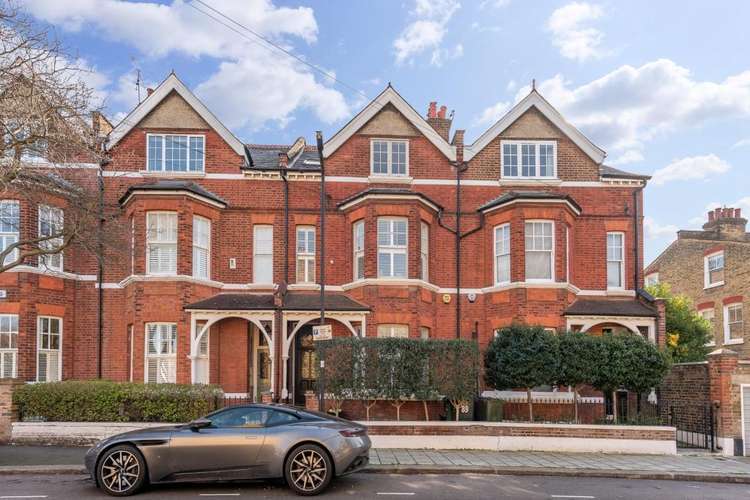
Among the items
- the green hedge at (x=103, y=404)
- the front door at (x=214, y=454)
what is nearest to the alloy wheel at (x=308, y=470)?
the front door at (x=214, y=454)

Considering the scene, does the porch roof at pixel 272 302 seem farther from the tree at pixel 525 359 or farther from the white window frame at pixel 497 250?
the tree at pixel 525 359

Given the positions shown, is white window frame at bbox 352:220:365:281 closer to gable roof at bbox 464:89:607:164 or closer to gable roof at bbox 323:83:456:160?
gable roof at bbox 323:83:456:160

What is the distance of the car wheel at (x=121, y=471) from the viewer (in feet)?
30.9

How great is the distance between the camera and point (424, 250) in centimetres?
1995

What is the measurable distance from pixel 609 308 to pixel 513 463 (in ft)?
28.3

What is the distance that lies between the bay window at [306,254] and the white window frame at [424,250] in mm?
3401

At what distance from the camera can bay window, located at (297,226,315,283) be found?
20094 mm

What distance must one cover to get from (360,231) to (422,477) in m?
9.76

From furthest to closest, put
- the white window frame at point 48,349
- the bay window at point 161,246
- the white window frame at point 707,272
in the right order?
the white window frame at point 707,272 → the bay window at point 161,246 → the white window frame at point 48,349

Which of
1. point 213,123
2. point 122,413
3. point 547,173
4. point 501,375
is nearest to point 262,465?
point 122,413

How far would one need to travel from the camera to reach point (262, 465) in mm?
9602

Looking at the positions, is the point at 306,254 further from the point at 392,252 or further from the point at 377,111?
the point at 377,111

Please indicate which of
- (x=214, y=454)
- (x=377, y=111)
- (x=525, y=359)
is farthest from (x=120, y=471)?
(x=377, y=111)

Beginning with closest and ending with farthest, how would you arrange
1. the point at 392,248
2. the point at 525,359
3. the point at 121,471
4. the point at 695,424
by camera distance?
the point at 121,471 → the point at 525,359 → the point at 695,424 → the point at 392,248
